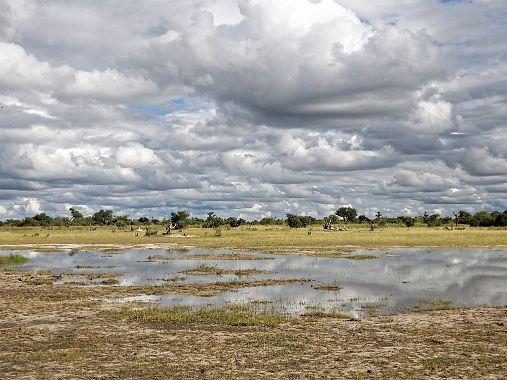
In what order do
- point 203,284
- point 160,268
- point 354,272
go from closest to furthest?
point 203,284, point 354,272, point 160,268

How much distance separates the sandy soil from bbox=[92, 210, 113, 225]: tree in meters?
173

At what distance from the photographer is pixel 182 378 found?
13961 mm

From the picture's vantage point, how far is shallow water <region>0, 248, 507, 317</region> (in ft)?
89.4

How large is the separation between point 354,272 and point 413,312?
58.1 feet

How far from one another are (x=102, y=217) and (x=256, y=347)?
18623 centimetres

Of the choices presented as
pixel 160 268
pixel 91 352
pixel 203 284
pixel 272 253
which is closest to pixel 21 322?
pixel 91 352

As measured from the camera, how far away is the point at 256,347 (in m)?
17.2

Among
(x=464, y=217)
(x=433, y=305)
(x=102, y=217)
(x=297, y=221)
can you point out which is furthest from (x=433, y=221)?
(x=433, y=305)

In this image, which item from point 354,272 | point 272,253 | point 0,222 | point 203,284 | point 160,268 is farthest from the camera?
point 0,222

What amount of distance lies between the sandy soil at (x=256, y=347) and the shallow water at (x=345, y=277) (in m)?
4.32

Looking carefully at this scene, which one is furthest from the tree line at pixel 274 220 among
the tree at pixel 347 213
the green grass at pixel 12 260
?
→ the green grass at pixel 12 260

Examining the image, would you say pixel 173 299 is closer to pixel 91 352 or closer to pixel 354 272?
pixel 91 352

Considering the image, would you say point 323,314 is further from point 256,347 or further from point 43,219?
point 43,219

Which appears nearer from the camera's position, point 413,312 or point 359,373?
point 359,373
